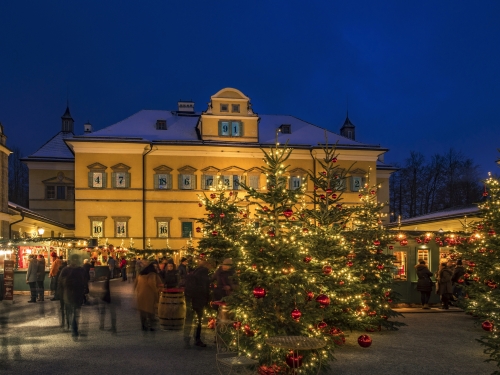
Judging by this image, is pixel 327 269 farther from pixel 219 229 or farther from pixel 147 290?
pixel 219 229

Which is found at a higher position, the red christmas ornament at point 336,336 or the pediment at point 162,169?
the pediment at point 162,169

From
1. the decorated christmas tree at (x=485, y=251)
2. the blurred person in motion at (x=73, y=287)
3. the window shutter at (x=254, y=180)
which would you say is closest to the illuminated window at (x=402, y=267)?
the decorated christmas tree at (x=485, y=251)

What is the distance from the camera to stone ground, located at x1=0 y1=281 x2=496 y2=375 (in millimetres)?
10398

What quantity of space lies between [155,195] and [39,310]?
90.3 feet

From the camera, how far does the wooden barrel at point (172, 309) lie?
48.5ft

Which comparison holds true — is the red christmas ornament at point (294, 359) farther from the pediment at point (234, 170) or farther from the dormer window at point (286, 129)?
the dormer window at point (286, 129)

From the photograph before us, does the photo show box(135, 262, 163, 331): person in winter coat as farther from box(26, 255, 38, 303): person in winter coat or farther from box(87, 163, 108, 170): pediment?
box(87, 163, 108, 170): pediment

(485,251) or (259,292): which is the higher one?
(485,251)

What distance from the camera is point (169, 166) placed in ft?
156

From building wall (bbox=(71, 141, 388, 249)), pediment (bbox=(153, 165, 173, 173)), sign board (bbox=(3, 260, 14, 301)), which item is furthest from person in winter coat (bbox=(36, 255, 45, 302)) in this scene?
pediment (bbox=(153, 165, 173, 173))

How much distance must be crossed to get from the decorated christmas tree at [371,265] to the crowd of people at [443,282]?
202 inches

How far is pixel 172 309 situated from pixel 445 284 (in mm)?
10352

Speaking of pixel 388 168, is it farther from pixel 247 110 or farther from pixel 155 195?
pixel 155 195

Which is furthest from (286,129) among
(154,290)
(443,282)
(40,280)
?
(154,290)
